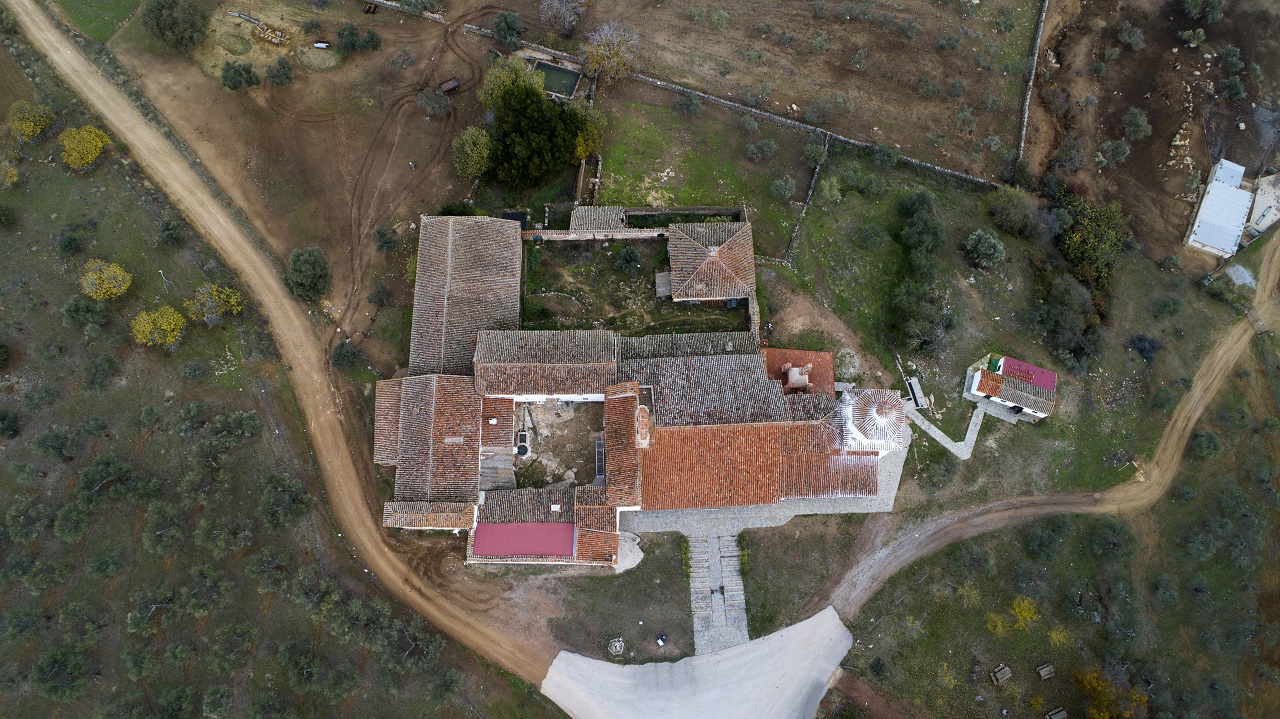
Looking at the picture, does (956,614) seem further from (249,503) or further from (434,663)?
(249,503)

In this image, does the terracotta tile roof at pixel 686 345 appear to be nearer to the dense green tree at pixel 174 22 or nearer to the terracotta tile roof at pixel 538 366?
the terracotta tile roof at pixel 538 366

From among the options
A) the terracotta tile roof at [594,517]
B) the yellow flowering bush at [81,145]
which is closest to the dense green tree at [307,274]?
the yellow flowering bush at [81,145]

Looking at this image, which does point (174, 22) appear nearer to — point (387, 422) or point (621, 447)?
point (387, 422)

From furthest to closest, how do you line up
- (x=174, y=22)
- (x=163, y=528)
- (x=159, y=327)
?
(x=174, y=22), (x=159, y=327), (x=163, y=528)

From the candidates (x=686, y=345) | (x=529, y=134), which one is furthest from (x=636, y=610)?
(x=529, y=134)

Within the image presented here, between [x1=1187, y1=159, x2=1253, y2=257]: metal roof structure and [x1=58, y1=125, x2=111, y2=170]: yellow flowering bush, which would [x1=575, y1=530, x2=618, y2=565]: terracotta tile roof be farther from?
[x1=1187, y1=159, x2=1253, y2=257]: metal roof structure

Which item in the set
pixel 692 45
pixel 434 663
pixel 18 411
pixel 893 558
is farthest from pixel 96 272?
pixel 893 558
